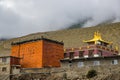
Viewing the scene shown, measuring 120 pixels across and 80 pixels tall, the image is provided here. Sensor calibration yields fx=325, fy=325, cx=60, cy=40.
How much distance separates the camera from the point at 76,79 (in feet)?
161

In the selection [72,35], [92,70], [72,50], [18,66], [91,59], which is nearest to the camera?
[92,70]

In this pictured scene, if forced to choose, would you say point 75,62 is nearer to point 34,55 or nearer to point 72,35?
point 34,55

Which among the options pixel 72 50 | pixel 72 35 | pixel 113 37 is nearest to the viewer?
pixel 72 50

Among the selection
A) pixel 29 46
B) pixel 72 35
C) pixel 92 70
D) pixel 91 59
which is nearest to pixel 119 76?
pixel 92 70

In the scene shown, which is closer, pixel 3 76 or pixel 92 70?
pixel 92 70

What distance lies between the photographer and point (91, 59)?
56.0 metres

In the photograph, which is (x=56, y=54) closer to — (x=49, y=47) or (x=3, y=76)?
(x=49, y=47)

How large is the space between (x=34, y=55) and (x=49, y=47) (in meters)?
3.44

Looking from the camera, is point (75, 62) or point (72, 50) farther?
point (72, 50)

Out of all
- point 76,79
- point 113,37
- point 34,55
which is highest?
point 113,37

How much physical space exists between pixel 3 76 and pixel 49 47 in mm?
11891

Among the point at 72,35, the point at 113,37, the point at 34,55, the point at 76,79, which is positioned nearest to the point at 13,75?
the point at 34,55

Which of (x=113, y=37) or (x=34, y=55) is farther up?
(x=113, y=37)

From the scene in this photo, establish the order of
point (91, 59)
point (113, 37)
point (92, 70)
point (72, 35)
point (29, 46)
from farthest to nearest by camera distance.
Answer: point (72, 35) < point (113, 37) < point (29, 46) < point (91, 59) < point (92, 70)
